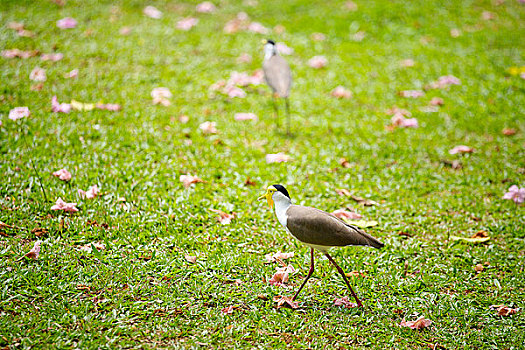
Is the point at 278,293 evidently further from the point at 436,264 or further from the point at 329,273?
the point at 436,264

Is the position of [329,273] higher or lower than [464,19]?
lower

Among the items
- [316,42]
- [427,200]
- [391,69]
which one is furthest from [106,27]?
[427,200]

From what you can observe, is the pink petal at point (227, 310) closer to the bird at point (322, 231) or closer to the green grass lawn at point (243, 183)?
the green grass lawn at point (243, 183)

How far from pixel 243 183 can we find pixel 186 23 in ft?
15.9

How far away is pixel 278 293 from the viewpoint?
3496 millimetres

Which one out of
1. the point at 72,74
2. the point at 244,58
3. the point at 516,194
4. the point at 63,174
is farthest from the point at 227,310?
the point at 244,58

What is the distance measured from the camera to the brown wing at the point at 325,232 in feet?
10.5

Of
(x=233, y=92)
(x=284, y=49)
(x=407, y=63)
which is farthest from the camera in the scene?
(x=284, y=49)

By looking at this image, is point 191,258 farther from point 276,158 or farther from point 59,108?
point 59,108

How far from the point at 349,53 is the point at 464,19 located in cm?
293

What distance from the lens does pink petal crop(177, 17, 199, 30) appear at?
858 cm

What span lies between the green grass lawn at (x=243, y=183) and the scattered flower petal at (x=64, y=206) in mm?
98

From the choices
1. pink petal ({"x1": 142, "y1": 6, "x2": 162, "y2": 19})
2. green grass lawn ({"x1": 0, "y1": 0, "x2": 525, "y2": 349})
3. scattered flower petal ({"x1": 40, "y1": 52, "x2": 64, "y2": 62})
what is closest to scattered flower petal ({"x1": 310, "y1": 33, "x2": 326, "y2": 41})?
green grass lawn ({"x1": 0, "y1": 0, "x2": 525, "y2": 349})

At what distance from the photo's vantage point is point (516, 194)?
471cm
